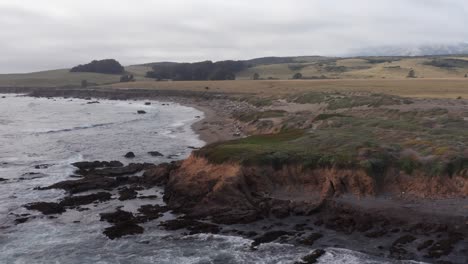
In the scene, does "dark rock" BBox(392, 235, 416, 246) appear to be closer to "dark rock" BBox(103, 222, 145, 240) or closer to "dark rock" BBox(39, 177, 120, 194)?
"dark rock" BBox(103, 222, 145, 240)

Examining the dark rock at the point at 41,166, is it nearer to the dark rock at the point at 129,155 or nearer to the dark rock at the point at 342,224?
the dark rock at the point at 129,155

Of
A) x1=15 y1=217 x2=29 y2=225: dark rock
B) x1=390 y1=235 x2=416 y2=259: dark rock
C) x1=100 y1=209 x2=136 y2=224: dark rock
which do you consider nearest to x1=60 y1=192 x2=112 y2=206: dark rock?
x1=15 y1=217 x2=29 y2=225: dark rock

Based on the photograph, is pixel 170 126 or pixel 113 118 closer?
pixel 170 126

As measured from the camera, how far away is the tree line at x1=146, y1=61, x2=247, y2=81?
572 ft

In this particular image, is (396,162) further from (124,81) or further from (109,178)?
(124,81)

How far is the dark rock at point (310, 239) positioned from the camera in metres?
19.8

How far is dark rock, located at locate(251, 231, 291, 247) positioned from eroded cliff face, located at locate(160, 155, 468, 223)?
5.86 feet

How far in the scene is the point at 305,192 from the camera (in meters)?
24.8

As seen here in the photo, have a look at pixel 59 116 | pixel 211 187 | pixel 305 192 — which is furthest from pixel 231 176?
pixel 59 116

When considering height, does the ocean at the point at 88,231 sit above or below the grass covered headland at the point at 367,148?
below

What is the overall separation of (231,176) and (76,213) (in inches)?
322

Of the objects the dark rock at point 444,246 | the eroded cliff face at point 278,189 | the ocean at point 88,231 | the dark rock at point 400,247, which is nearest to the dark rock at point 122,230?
the ocean at point 88,231

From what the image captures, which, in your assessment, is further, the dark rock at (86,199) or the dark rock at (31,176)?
the dark rock at (31,176)

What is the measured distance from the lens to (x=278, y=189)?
1003 inches
